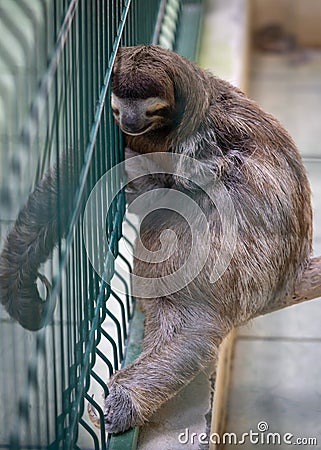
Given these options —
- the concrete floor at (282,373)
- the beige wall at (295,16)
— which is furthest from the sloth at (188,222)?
the beige wall at (295,16)

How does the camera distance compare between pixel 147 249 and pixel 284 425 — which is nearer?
pixel 147 249

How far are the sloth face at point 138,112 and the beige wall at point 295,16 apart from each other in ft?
9.09

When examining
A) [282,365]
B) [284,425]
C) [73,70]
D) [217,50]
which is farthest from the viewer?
[217,50]

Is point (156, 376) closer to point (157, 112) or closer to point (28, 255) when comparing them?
point (28, 255)

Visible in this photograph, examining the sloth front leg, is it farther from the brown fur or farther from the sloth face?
the sloth face

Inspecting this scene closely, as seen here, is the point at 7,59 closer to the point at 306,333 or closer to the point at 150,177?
the point at 150,177

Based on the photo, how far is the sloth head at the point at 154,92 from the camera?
2.24 meters

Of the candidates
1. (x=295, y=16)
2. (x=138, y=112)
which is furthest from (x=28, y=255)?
(x=295, y=16)

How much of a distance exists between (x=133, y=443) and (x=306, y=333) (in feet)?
4.05

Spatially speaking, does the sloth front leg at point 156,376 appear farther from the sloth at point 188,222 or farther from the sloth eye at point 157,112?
the sloth eye at point 157,112

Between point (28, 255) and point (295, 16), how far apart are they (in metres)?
3.24

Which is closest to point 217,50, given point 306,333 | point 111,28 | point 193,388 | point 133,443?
point 306,333

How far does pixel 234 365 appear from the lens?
3.21 metres

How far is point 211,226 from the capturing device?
243cm
